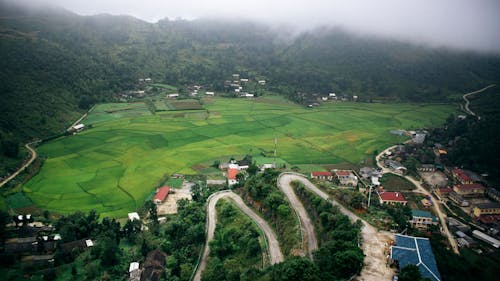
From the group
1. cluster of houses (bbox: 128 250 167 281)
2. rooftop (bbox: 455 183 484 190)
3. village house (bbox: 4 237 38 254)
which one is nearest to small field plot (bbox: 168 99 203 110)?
village house (bbox: 4 237 38 254)

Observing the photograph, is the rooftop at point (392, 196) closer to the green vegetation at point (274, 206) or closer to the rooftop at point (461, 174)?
the rooftop at point (461, 174)

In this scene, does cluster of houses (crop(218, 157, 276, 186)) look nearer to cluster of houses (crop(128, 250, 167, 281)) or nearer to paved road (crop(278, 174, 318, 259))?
paved road (crop(278, 174, 318, 259))

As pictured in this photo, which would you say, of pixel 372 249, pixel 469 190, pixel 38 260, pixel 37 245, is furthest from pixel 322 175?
pixel 38 260

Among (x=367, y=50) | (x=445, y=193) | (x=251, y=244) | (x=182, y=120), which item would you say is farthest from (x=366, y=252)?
(x=367, y=50)

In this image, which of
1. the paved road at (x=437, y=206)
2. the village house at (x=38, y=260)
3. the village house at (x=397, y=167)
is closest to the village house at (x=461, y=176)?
the paved road at (x=437, y=206)

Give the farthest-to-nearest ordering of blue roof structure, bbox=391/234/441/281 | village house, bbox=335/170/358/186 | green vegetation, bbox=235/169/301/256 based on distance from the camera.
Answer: village house, bbox=335/170/358/186
green vegetation, bbox=235/169/301/256
blue roof structure, bbox=391/234/441/281
